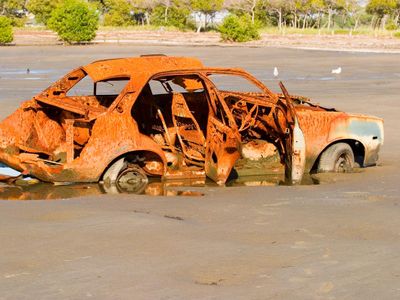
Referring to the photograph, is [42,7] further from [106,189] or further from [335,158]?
[106,189]

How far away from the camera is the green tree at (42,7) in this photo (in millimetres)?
96000

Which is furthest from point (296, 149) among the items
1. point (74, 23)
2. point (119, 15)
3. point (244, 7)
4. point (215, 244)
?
point (244, 7)

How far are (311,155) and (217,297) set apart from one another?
17.9ft

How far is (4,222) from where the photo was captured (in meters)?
7.78

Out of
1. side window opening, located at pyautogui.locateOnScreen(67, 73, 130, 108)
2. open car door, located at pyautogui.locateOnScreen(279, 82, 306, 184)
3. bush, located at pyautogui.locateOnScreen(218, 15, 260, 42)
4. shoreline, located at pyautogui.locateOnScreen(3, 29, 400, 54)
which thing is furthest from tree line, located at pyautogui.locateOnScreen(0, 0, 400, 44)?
open car door, located at pyautogui.locateOnScreen(279, 82, 306, 184)

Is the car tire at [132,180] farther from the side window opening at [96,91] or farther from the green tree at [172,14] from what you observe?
the green tree at [172,14]

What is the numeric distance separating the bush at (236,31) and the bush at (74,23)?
33.4 ft

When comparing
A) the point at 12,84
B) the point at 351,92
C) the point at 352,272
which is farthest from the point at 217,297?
the point at 12,84

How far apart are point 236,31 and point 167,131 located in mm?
50511

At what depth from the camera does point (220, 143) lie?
33.0 feet

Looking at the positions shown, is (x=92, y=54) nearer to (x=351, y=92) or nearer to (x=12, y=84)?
(x=12, y=84)

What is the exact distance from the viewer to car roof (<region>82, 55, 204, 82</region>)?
33.5 feet

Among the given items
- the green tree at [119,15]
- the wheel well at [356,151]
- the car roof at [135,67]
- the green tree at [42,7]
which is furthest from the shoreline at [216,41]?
the car roof at [135,67]

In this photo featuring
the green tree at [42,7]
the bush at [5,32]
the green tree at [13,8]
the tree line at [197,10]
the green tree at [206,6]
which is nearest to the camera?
the bush at [5,32]
